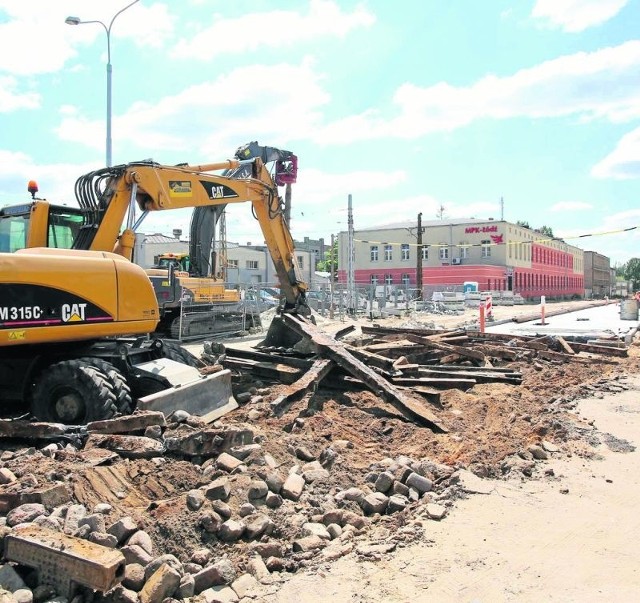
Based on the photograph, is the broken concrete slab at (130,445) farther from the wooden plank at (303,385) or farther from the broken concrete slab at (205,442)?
the wooden plank at (303,385)

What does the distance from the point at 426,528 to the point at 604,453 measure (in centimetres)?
317

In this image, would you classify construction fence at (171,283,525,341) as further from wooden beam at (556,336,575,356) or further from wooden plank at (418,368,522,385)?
wooden beam at (556,336,575,356)

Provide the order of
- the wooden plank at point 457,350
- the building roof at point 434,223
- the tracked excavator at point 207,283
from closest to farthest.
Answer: the wooden plank at point 457,350
the tracked excavator at point 207,283
the building roof at point 434,223

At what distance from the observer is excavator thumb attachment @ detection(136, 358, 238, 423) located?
22.4 ft

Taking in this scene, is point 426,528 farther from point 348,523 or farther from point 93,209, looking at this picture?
point 93,209

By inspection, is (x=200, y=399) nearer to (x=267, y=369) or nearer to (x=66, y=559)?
(x=267, y=369)

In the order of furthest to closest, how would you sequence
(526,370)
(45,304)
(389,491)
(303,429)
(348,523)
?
(526,370) < (303,429) < (45,304) < (389,491) < (348,523)

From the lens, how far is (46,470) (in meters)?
4.86

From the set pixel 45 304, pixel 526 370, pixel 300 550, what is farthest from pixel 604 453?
pixel 45 304

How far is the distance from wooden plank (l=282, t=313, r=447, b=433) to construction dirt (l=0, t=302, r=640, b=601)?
145 mm

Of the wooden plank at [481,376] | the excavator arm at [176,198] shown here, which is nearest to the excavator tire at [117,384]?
the excavator arm at [176,198]

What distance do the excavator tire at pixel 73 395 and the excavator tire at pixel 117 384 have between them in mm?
58

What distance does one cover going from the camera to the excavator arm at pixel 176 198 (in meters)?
9.12

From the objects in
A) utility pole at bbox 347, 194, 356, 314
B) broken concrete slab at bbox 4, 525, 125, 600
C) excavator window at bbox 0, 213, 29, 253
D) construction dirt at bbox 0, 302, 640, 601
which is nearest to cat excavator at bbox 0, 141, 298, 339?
excavator window at bbox 0, 213, 29, 253
